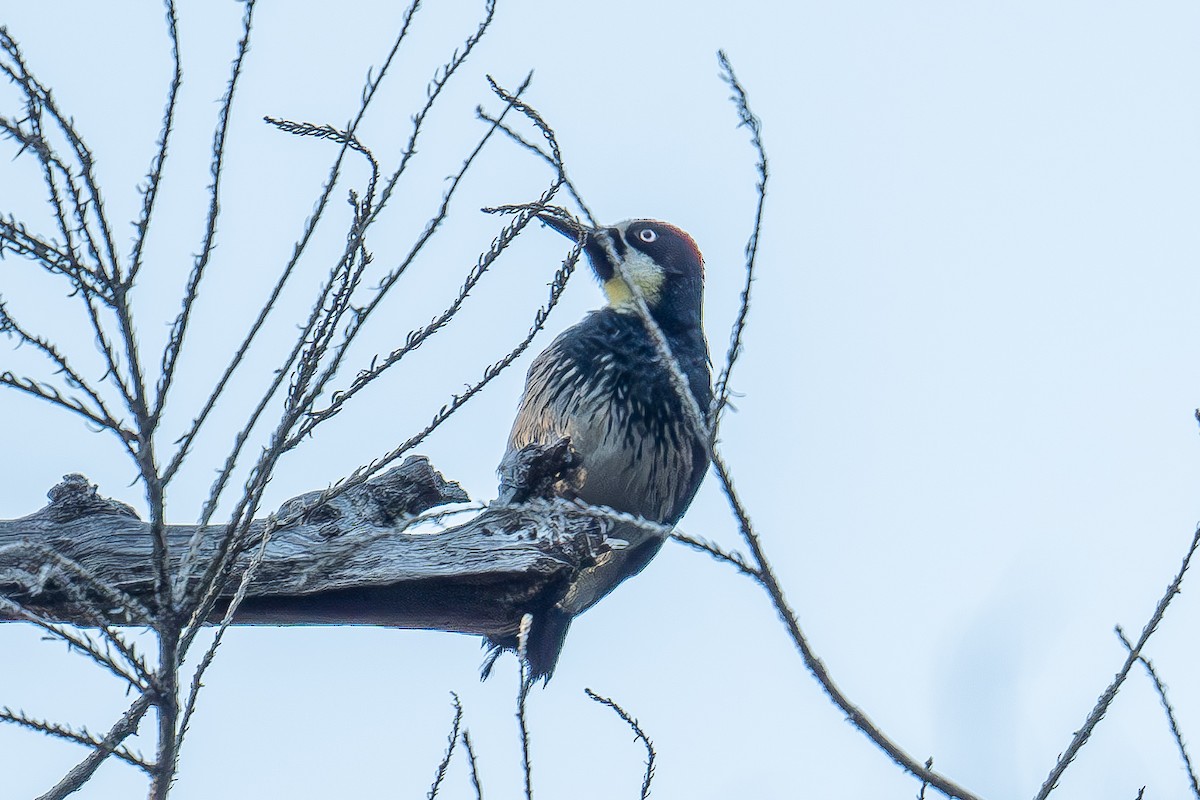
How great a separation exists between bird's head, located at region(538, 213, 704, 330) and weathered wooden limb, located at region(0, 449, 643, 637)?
1.79 metres

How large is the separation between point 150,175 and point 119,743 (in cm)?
95

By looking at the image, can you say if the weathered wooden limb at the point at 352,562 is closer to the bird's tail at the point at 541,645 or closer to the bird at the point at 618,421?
the bird's tail at the point at 541,645

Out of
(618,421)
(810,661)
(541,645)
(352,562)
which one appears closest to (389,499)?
(352,562)

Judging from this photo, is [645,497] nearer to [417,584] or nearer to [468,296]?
[417,584]

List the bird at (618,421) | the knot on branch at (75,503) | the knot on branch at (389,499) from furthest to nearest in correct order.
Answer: the bird at (618,421) < the knot on branch at (389,499) < the knot on branch at (75,503)

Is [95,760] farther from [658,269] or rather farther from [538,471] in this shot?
[658,269]

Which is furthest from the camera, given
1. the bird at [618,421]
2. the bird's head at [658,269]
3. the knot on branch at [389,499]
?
the bird's head at [658,269]

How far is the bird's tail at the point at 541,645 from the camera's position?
3633 millimetres

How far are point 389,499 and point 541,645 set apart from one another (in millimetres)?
667

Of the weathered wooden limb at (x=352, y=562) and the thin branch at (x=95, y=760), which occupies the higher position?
the weathered wooden limb at (x=352, y=562)

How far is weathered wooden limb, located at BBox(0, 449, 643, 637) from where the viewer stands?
291 centimetres

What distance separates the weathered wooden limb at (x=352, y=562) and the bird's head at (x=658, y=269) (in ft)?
5.89

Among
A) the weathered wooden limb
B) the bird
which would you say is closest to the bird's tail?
the bird

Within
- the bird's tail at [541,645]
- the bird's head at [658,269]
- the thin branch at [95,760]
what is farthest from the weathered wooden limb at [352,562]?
the bird's head at [658,269]
